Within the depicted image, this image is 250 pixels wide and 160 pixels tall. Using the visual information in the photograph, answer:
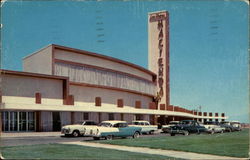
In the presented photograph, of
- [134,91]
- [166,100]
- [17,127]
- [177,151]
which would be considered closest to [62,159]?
[177,151]

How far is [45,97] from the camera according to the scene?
4153 cm

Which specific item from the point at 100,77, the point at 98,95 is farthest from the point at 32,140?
the point at 100,77

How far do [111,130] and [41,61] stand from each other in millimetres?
23723

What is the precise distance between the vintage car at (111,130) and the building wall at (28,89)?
47.1 feet

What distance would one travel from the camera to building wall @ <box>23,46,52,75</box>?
1769 inches

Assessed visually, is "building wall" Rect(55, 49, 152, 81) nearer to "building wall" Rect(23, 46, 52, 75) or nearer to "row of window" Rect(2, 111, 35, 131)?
"building wall" Rect(23, 46, 52, 75)

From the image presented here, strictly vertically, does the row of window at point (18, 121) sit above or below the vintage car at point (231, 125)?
above

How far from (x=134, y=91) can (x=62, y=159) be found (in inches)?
1921

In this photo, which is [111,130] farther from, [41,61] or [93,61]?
[93,61]

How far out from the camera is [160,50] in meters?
69.0

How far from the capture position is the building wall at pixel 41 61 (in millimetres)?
44938

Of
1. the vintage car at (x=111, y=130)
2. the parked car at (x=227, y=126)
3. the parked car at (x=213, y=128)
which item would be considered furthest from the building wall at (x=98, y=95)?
the vintage car at (x=111, y=130)

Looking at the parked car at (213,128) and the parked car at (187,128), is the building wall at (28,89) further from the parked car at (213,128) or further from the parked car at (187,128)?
the parked car at (213,128)

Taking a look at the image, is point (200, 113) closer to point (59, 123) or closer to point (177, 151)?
point (59, 123)
